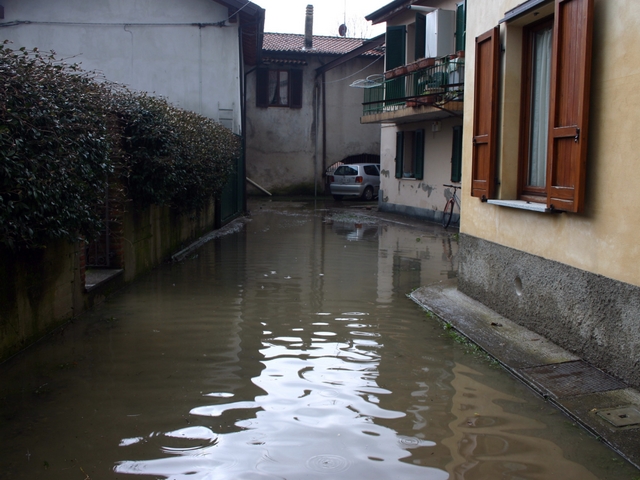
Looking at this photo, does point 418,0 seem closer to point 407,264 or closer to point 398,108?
point 398,108

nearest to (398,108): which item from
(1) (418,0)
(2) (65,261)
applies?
(1) (418,0)

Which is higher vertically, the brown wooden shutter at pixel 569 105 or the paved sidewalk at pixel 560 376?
the brown wooden shutter at pixel 569 105

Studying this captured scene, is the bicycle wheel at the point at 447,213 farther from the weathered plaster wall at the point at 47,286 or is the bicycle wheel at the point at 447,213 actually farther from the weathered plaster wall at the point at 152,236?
the weathered plaster wall at the point at 47,286

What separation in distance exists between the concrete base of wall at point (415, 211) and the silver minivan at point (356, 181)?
3489mm

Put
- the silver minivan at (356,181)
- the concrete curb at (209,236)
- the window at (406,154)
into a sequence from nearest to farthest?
the concrete curb at (209,236) < the window at (406,154) < the silver minivan at (356,181)

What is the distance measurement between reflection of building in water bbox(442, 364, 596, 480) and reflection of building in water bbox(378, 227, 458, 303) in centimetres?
329

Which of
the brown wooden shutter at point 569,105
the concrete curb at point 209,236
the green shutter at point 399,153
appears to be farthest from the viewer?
the green shutter at point 399,153

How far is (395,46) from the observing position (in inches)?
727

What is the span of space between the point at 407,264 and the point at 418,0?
31.0ft

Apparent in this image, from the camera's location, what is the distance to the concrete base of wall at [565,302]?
469 cm

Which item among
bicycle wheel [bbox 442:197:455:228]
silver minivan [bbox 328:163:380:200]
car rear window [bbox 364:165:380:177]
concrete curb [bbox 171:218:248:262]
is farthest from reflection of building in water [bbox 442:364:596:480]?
car rear window [bbox 364:165:380:177]

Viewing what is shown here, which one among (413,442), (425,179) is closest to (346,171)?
(425,179)

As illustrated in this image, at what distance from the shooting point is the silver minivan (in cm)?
2488

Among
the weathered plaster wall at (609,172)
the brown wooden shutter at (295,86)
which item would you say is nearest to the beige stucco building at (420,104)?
the brown wooden shutter at (295,86)
